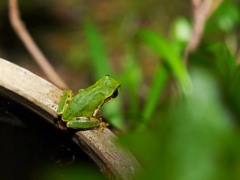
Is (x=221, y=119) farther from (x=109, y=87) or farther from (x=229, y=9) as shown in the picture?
(x=229, y=9)

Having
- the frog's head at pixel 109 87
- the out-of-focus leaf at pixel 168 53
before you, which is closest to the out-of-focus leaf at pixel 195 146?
the frog's head at pixel 109 87

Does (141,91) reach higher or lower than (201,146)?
higher

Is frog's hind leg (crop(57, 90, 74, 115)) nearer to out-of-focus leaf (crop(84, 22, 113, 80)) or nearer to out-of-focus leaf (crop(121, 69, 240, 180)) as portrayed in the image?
out-of-focus leaf (crop(84, 22, 113, 80))

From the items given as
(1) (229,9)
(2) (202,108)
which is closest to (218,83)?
(2) (202,108)

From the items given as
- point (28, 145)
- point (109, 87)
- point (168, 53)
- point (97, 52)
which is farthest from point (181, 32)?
point (28, 145)

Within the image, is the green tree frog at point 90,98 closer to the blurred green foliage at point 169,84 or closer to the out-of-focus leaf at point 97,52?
the blurred green foliage at point 169,84

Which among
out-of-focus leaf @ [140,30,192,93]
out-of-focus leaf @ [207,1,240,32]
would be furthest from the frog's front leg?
out-of-focus leaf @ [207,1,240,32]

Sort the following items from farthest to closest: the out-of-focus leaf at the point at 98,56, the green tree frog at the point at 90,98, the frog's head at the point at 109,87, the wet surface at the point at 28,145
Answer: the out-of-focus leaf at the point at 98,56
the frog's head at the point at 109,87
the green tree frog at the point at 90,98
the wet surface at the point at 28,145

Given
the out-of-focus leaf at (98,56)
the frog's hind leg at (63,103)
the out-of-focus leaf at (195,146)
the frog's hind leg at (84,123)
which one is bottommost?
the out-of-focus leaf at (195,146)
